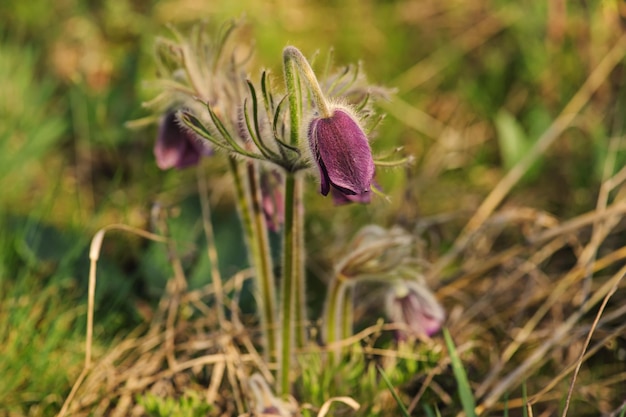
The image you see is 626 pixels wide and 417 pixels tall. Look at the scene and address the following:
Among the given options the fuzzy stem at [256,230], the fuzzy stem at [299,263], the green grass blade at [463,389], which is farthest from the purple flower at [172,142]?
the green grass blade at [463,389]

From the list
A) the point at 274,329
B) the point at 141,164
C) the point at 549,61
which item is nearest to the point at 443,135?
the point at 549,61

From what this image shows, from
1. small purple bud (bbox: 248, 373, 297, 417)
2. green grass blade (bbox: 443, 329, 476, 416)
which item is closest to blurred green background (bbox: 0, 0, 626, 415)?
small purple bud (bbox: 248, 373, 297, 417)

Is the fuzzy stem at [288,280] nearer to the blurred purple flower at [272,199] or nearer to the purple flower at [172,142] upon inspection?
the blurred purple flower at [272,199]

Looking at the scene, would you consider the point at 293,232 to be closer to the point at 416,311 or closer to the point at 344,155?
the point at 344,155

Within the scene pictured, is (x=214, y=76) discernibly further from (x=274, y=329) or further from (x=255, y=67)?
(x=255, y=67)

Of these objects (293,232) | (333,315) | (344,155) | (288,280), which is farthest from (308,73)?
(333,315)

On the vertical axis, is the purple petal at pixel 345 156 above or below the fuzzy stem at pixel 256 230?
above
